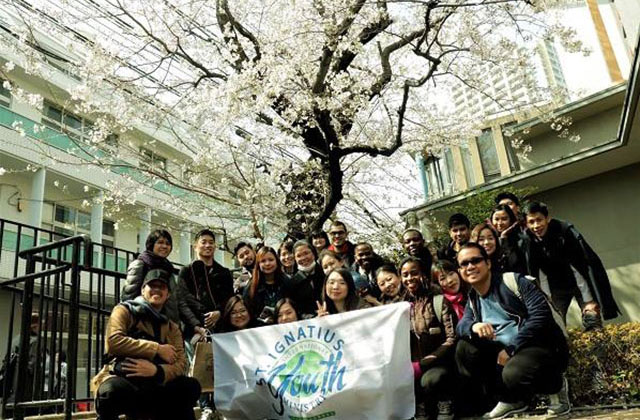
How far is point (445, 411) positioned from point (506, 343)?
2.58 feet

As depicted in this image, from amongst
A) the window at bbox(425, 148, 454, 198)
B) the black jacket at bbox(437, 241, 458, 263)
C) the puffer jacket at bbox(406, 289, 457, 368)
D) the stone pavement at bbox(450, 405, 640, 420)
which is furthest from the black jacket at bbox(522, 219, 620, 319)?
the window at bbox(425, 148, 454, 198)

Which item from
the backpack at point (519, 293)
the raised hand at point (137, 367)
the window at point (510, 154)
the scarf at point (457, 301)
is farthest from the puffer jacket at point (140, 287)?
the window at point (510, 154)

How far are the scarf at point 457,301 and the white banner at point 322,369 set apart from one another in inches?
20.5

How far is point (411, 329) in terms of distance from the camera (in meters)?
4.47

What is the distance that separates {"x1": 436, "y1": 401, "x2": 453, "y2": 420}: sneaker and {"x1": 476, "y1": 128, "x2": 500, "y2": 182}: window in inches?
466

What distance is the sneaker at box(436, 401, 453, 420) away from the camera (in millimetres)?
A: 4047

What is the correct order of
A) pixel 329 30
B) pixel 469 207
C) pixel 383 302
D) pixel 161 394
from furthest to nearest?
pixel 469 207 → pixel 329 30 → pixel 383 302 → pixel 161 394

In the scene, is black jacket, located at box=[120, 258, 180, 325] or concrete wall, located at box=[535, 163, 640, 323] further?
concrete wall, located at box=[535, 163, 640, 323]

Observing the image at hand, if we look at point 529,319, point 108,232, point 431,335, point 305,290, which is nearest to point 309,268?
point 305,290

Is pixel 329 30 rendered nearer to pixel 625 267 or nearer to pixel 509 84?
pixel 509 84

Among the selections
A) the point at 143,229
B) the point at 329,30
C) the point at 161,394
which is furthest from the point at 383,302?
the point at 143,229

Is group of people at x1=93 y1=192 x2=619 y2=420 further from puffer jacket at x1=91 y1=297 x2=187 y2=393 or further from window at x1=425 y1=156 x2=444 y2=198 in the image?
window at x1=425 y1=156 x2=444 y2=198

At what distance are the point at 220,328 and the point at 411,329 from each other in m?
2.06

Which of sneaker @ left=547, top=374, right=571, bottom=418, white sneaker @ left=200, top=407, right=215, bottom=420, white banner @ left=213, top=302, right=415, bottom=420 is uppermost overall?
white banner @ left=213, top=302, right=415, bottom=420
